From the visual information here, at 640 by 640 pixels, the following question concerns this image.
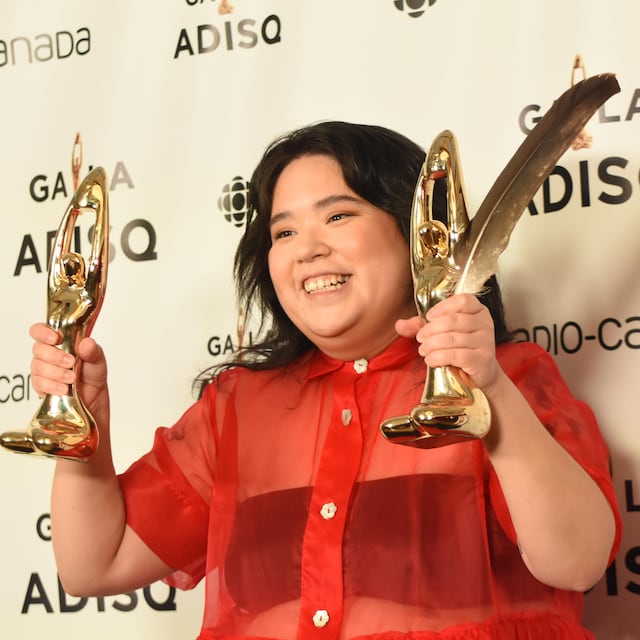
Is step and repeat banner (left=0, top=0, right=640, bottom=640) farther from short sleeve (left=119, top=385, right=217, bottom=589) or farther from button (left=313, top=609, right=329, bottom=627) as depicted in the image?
button (left=313, top=609, right=329, bottom=627)

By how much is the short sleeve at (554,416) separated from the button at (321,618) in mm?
167

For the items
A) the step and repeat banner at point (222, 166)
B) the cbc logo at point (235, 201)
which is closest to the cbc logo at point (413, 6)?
the step and repeat banner at point (222, 166)

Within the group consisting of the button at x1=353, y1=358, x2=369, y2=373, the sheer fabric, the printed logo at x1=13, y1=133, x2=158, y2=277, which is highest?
the printed logo at x1=13, y1=133, x2=158, y2=277

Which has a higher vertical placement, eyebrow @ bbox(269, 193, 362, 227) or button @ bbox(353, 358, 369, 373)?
eyebrow @ bbox(269, 193, 362, 227)

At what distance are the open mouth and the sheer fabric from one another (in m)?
0.09

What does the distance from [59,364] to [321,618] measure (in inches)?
11.9

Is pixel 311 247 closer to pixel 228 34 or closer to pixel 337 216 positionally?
pixel 337 216

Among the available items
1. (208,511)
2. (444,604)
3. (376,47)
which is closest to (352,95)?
(376,47)

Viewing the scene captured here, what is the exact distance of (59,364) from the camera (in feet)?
2.84

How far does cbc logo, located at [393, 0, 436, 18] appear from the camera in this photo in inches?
49.2

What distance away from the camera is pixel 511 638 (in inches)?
34.9

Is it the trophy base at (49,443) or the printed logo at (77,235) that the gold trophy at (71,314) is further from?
the printed logo at (77,235)

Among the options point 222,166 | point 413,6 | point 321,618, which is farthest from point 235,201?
point 321,618

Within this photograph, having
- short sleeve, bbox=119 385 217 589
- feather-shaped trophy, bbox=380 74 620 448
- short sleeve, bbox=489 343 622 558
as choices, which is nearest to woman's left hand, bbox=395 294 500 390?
feather-shaped trophy, bbox=380 74 620 448
